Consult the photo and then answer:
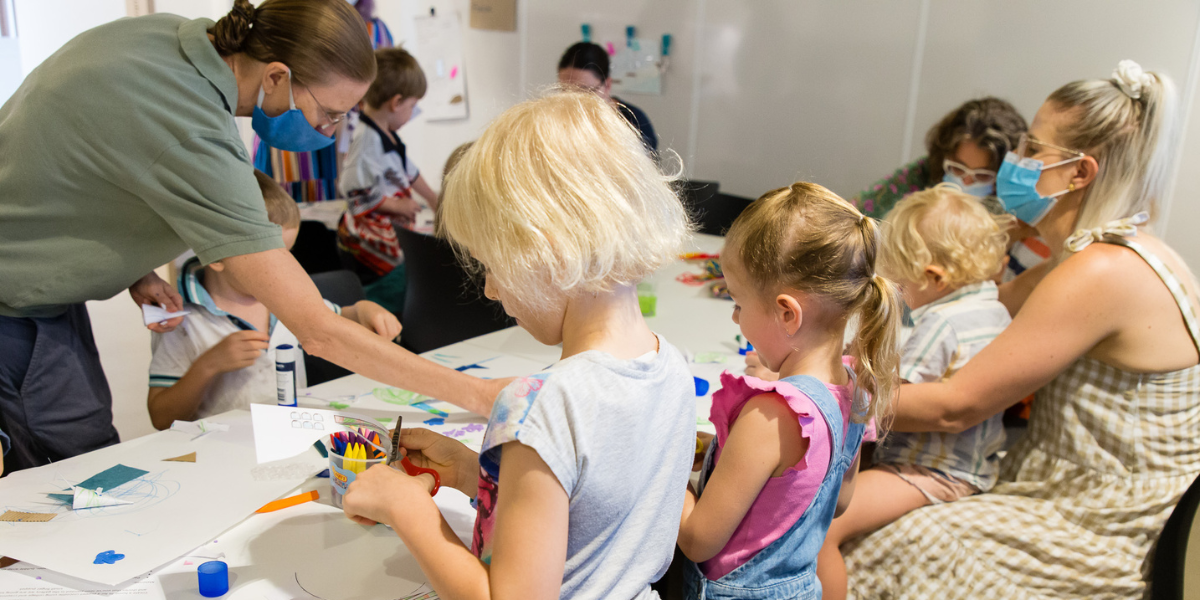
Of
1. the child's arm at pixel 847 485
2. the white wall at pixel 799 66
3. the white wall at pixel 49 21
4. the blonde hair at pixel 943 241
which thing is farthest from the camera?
the white wall at pixel 799 66

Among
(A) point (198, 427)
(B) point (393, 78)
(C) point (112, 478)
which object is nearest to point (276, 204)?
(A) point (198, 427)

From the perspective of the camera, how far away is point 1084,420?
63.4 inches

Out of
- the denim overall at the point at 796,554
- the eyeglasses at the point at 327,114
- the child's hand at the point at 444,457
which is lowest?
the denim overall at the point at 796,554

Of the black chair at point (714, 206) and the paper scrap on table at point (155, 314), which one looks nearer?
the paper scrap on table at point (155, 314)

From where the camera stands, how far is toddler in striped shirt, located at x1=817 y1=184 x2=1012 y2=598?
161 centimetres

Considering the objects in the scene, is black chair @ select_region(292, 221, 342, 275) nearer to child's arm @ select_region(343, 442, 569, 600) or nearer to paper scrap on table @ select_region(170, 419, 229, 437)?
paper scrap on table @ select_region(170, 419, 229, 437)

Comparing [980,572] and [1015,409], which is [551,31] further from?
[980,572]

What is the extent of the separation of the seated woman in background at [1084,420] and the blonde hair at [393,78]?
8.79 feet

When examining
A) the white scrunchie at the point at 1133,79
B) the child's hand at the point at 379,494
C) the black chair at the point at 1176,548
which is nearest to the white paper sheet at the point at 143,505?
the child's hand at the point at 379,494

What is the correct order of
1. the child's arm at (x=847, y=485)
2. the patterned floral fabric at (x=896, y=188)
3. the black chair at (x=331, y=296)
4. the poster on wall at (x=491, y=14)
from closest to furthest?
the child's arm at (x=847, y=485), the black chair at (x=331, y=296), the patterned floral fabric at (x=896, y=188), the poster on wall at (x=491, y=14)

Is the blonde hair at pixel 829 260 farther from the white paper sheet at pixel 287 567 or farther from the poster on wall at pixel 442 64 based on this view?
the poster on wall at pixel 442 64

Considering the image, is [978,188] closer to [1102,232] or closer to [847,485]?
[1102,232]

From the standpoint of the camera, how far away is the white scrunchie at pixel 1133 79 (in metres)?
1.67

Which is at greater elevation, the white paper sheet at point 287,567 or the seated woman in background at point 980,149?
the seated woman in background at point 980,149
